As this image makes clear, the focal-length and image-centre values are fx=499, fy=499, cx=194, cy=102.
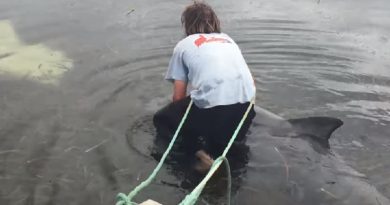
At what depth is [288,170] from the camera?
176 inches

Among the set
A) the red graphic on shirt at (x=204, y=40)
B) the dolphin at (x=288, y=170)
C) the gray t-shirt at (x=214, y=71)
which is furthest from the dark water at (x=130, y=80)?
the red graphic on shirt at (x=204, y=40)

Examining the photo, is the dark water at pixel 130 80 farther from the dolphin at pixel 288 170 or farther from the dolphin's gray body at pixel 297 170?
the dolphin's gray body at pixel 297 170

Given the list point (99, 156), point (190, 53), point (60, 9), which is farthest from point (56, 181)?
point (60, 9)

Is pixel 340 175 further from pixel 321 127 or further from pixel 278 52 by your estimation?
pixel 278 52

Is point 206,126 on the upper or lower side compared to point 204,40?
lower

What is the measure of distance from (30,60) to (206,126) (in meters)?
3.83

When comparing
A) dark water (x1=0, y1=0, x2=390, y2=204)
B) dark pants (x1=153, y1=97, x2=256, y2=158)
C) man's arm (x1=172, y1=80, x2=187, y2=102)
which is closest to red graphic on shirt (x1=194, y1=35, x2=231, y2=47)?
man's arm (x1=172, y1=80, x2=187, y2=102)

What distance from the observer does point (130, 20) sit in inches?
352

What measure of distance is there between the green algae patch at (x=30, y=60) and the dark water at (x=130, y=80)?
0.02 m

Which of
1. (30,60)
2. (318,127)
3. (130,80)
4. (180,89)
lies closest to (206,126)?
(180,89)

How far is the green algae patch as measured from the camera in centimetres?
683

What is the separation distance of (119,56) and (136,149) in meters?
2.72

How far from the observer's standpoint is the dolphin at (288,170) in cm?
421

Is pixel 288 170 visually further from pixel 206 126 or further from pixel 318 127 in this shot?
pixel 206 126
